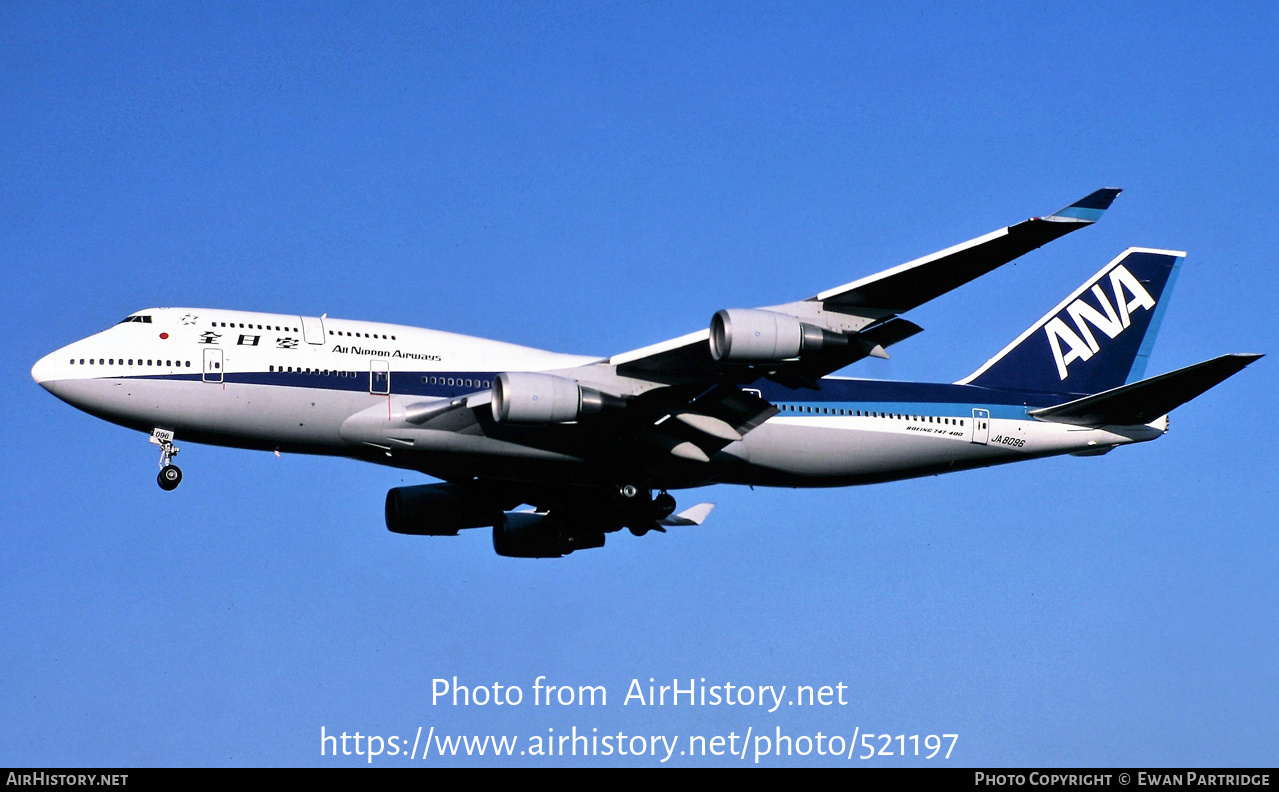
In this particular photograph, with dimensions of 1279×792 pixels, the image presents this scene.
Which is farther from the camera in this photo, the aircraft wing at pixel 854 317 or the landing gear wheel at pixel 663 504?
the landing gear wheel at pixel 663 504

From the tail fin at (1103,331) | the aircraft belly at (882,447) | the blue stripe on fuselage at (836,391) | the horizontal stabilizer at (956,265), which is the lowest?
the aircraft belly at (882,447)

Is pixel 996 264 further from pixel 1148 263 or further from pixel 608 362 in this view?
pixel 1148 263

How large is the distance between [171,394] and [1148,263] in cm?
2628

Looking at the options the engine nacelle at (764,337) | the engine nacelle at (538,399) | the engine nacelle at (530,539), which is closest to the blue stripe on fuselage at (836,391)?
the engine nacelle at (538,399)

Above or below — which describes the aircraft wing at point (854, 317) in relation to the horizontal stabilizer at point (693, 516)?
above

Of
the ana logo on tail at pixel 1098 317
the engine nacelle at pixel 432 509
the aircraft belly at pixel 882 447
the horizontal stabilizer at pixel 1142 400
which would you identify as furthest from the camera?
the ana logo on tail at pixel 1098 317

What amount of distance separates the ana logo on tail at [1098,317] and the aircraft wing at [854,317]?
11512 mm

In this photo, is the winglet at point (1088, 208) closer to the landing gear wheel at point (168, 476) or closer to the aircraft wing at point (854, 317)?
the aircraft wing at point (854, 317)

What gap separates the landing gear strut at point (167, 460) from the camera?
3147 cm

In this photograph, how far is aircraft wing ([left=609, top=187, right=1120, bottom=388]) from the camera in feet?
91.2

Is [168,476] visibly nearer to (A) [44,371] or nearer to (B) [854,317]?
(A) [44,371]

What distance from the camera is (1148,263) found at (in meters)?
40.4

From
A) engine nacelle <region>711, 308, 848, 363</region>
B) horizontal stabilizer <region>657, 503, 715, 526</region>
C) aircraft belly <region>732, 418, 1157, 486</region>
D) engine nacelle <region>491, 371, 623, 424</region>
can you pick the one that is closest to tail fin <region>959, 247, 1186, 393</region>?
aircraft belly <region>732, 418, 1157, 486</region>
